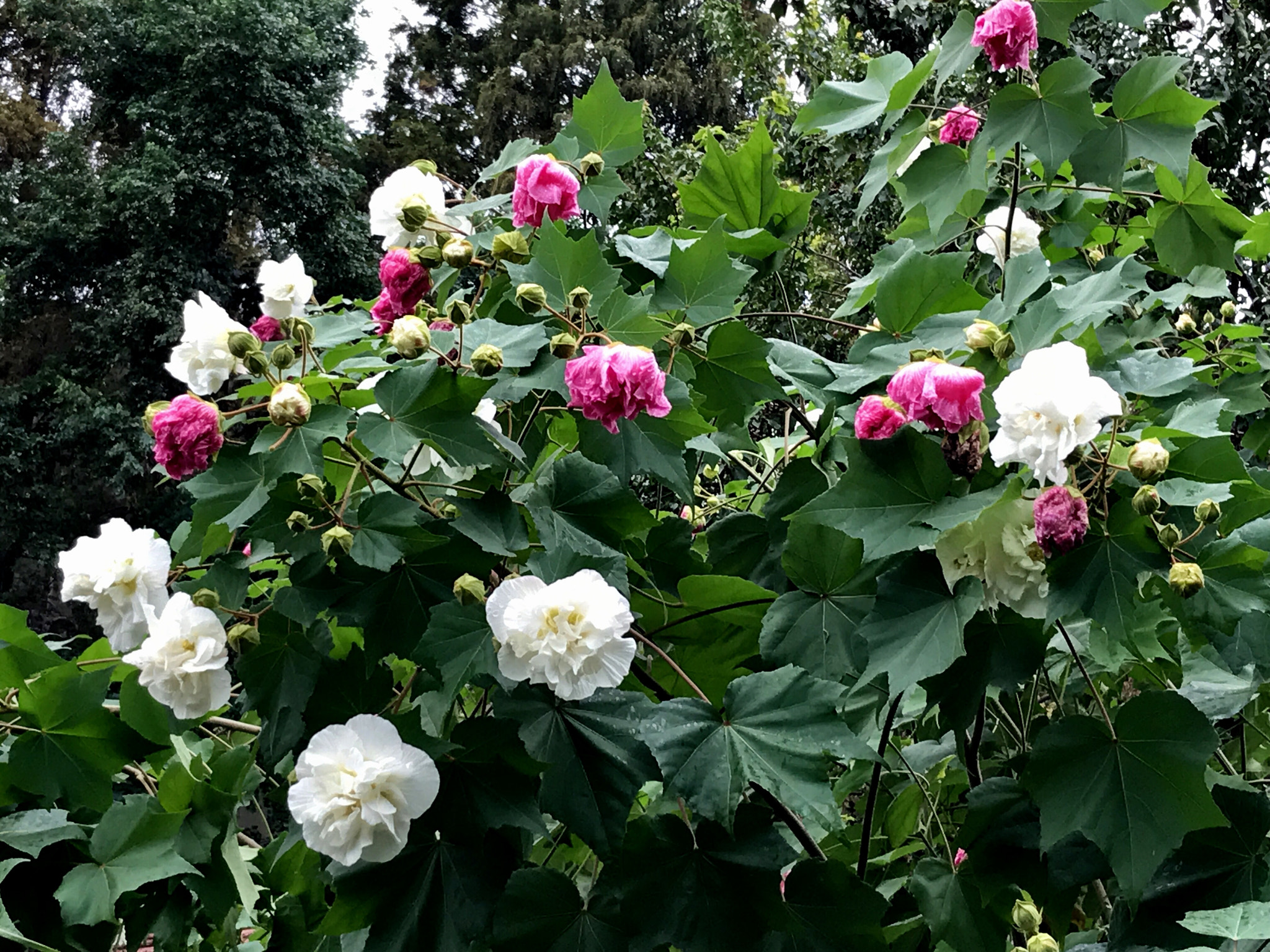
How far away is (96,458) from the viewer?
12297mm

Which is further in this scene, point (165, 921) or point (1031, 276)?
point (165, 921)

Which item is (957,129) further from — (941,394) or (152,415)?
(152,415)

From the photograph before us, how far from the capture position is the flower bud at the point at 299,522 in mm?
843

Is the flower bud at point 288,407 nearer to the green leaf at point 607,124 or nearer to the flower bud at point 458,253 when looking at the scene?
the flower bud at point 458,253

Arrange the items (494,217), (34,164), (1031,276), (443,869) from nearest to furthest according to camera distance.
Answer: (443,869) → (1031,276) → (494,217) → (34,164)

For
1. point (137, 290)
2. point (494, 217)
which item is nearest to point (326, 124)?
point (137, 290)

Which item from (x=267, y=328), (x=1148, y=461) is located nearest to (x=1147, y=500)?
(x=1148, y=461)

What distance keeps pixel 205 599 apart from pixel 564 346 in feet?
1.19

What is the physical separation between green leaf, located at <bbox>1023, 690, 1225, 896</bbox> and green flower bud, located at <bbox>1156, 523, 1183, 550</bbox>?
0.43 feet

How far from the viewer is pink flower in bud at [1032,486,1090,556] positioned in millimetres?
725

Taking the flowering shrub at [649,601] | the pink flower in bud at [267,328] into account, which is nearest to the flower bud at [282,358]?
the flowering shrub at [649,601]

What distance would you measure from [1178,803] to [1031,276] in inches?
17.8

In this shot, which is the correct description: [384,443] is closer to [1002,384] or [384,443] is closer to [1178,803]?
[1002,384]

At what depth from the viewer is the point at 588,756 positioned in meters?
0.83
